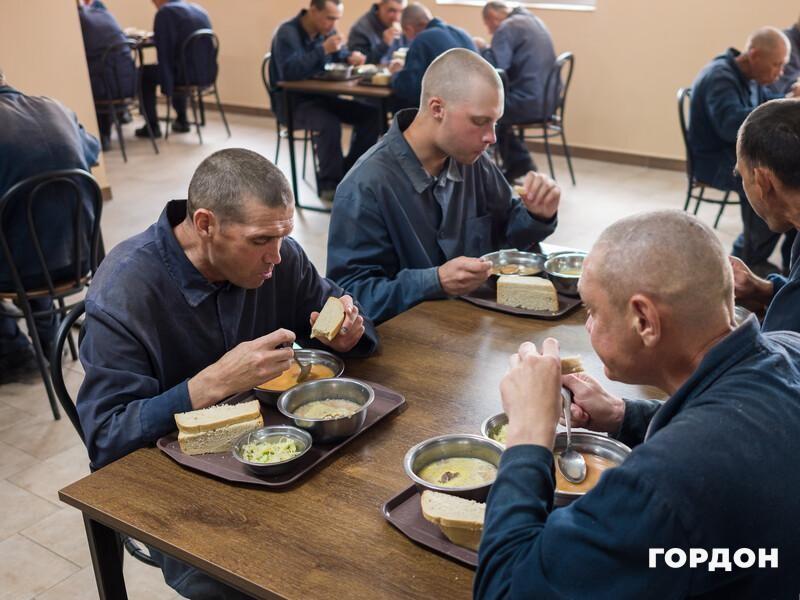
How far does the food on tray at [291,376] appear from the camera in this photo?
69.7 inches

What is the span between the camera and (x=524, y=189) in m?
2.69

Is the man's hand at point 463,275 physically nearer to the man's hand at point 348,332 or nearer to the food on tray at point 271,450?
the man's hand at point 348,332

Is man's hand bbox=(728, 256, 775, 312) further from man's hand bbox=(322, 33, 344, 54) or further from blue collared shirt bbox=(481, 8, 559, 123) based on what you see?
man's hand bbox=(322, 33, 344, 54)

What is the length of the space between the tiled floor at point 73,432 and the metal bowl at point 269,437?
40.3 inches

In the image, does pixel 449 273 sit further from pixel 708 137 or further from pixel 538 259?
pixel 708 137

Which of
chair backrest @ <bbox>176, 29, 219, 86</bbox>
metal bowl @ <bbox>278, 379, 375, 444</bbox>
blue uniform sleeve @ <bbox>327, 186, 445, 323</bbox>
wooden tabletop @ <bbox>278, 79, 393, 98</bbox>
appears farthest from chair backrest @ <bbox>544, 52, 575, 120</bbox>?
metal bowl @ <bbox>278, 379, 375, 444</bbox>

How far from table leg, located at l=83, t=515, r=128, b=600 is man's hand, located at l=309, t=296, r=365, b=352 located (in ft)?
2.00

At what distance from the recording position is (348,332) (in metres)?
1.89

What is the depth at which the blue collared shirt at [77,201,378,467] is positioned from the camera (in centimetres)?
162

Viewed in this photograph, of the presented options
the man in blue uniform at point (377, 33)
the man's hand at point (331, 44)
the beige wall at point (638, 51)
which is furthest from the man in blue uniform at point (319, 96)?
the beige wall at point (638, 51)

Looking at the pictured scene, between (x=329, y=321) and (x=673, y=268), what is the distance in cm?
93

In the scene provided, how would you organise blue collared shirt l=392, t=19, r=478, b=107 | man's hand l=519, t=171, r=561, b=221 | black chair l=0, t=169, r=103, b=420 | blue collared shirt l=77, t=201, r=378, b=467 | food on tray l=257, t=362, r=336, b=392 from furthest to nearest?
1. blue collared shirt l=392, t=19, r=478, b=107
2. black chair l=0, t=169, r=103, b=420
3. man's hand l=519, t=171, r=561, b=221
4. food on tray l=257, t=362, r=336, b=392
5. blue collared shirt l=77, t=201, r=378, b=467

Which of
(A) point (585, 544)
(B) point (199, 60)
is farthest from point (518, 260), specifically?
(B) point (199, 60)

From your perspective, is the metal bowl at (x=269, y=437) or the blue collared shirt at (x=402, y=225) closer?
the metal bowl at (x=269, y=437)
